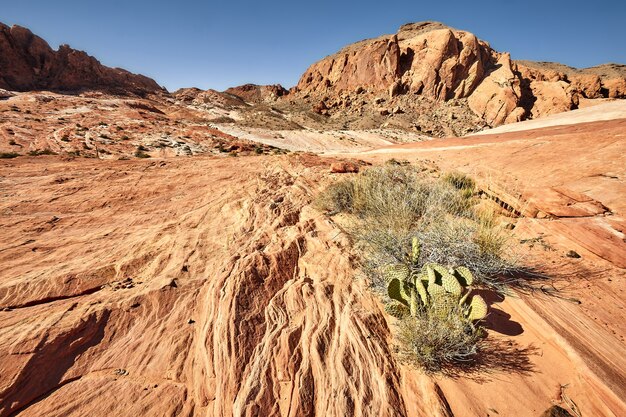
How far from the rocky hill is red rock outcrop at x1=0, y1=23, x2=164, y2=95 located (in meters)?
40.4

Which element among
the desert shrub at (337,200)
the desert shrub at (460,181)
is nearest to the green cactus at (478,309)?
the desert shrub at (337,200)

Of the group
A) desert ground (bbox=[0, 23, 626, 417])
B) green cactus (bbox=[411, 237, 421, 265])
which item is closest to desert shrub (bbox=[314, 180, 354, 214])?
desert ground (bbox=[0, 23, 626, 417])

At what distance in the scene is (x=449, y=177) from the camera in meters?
6.72

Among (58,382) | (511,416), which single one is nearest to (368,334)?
(511,416)

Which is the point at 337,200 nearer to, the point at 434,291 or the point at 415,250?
the point at 415,250

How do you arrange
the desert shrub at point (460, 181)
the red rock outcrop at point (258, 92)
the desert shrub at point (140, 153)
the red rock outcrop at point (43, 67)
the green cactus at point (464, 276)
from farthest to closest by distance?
1. the red rock outcrop at point (258, 92)
2. the red rock outcrop at point (43, 67)
3. the desert shrub at point (140, 153)
4. the desert shrub at point (460, 181)
5. the green cactus at point (464, 276)

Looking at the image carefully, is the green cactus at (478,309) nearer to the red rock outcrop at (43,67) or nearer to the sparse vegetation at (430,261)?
the sparse vegetation at (430,261)

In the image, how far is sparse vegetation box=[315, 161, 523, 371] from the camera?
102 inches

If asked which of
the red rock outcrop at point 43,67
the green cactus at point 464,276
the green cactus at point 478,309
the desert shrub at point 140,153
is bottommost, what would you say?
the desert shrub at point 140,153

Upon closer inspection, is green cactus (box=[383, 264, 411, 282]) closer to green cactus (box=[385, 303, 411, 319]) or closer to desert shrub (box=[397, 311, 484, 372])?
green cactus (box=[385, 303, 411, 319])

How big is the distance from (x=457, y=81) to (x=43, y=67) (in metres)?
67.8

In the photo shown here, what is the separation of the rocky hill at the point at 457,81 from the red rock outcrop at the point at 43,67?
133 ft

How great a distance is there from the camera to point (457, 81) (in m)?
42.8

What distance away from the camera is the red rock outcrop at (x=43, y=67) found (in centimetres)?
4212
